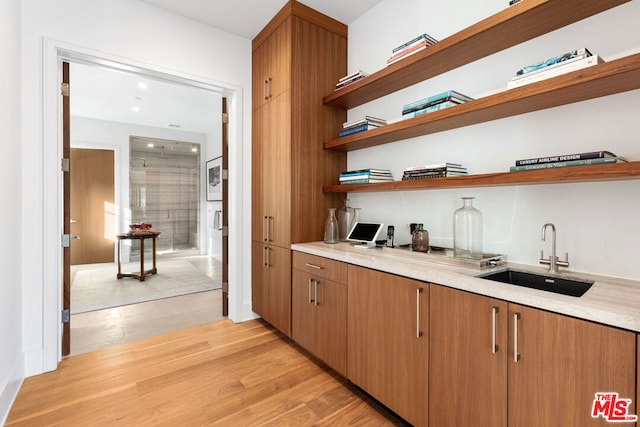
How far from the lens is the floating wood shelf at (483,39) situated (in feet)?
4.40

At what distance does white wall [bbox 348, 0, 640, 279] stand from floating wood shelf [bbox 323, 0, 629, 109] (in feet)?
0.19

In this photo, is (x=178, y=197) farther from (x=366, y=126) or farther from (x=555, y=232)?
(x=555, y=232)

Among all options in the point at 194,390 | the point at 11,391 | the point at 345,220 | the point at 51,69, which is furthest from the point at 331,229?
the point at 51,69

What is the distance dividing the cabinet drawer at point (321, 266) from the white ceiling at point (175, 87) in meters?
2.07

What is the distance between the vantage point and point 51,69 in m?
2.14

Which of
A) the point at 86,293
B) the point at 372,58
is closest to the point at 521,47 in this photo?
the point at 372,58

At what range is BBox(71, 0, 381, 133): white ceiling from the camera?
2500mm

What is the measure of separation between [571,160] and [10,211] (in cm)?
308

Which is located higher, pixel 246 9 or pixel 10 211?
pixel 246 9

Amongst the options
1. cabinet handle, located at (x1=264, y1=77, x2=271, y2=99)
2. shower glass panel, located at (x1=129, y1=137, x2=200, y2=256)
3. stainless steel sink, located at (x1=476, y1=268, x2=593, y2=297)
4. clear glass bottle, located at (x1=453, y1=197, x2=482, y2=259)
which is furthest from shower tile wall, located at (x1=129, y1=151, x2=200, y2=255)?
stainless steel sink, located at (x1=476, y1=268, x2=593, y2=297)

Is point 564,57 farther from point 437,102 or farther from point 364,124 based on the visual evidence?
point 364,124

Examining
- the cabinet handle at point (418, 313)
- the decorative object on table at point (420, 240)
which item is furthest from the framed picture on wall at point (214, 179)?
the cabinet handle at point (418, 313)

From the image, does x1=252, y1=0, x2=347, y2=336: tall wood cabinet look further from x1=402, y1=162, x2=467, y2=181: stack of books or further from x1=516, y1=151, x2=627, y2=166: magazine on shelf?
x1=516, y1=151, x2=627, y2=166: magazine on shelf

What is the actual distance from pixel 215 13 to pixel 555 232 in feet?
10.1
